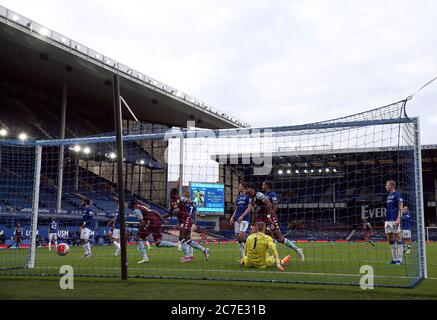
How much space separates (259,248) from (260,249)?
35 millimetres

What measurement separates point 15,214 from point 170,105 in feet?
65.2

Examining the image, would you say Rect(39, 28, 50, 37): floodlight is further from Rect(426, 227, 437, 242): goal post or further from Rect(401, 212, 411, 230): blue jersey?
Rect(426, 227, 437, 242): goal post

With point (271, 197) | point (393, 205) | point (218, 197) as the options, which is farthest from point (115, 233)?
point (218, 197)

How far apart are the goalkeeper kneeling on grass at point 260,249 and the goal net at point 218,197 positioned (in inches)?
6.9

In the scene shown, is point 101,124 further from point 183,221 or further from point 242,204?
point 242,204

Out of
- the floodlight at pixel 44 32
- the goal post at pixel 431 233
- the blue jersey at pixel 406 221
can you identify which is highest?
the floodlight at pixel 44 32

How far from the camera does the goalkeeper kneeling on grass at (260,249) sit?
9.83 m

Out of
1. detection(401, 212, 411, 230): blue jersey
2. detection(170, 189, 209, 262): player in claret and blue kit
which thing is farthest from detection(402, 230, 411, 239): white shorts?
detection(170, 189, 209, 262): player in claret and blue kit

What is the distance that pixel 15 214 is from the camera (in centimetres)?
2195

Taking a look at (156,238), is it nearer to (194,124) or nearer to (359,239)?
(359,239)

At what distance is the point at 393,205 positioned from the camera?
1145 cm

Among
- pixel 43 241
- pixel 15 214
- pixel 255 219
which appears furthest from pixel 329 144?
pixel 43 241

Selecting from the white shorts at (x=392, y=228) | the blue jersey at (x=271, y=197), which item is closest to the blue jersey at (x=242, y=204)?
the blue jersey at (x=271, y=197)

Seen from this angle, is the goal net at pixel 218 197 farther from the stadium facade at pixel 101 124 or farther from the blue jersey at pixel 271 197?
the stadium facade at pixel 101 124
